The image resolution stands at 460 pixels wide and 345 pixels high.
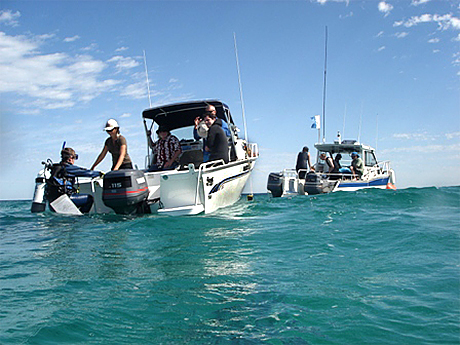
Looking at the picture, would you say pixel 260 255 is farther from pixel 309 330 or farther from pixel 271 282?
pixel 309 330

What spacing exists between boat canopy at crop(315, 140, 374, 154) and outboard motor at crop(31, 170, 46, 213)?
12879 millimetres

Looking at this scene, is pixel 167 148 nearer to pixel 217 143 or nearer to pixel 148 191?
pixel 217 143

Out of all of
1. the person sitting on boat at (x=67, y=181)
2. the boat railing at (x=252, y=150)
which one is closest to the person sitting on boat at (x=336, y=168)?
the boat railing at (x=252, y=150)

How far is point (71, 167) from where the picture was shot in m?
8.30

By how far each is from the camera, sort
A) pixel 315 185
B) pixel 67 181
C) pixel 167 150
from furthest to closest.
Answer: pixel 315 185, pixel 167 150, pixel 67 181

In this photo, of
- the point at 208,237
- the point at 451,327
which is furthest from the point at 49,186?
the point at 451,327

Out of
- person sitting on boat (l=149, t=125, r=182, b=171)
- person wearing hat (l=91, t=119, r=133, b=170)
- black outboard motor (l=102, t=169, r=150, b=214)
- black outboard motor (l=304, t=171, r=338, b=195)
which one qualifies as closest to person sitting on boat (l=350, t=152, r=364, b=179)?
black outboard motor (l=304, t=171, r=338, b=195)

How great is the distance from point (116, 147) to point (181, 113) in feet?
9.60

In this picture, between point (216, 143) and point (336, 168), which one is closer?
point (216, 143)

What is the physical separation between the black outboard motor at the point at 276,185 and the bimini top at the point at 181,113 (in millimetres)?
4978

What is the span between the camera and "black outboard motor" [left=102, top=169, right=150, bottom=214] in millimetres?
7363

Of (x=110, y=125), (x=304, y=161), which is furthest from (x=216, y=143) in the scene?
(x=304, y=161)

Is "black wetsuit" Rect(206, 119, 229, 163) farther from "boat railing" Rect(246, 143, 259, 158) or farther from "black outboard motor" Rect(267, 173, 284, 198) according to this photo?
"black outboard motor" Rect(267, 173, 284, 198)

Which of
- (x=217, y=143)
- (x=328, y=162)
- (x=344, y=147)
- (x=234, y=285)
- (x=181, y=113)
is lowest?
(x=234, y=285)
